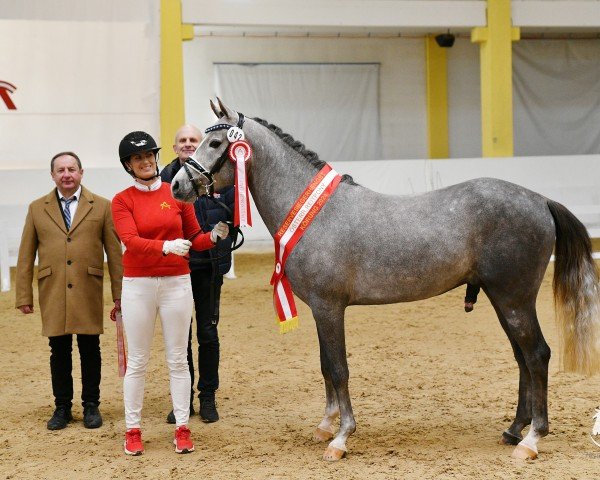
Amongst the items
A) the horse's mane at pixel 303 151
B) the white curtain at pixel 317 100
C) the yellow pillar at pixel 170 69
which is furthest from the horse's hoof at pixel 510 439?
the white curtain at pixel 317 100

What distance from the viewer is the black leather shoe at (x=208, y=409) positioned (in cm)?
440

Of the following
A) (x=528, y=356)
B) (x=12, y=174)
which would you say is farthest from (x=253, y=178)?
(x=12, y=174)

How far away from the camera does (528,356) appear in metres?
3.66

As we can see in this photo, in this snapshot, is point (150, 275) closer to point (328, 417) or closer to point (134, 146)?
point (134, 146)

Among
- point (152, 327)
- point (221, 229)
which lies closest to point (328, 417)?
point (152, 327)

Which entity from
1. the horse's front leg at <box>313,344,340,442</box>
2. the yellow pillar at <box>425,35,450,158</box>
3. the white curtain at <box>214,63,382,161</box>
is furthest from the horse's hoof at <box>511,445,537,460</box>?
the yellow pillar at <box>425,35,450,158</box>

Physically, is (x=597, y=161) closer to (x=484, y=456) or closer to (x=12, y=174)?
(x=12, y=174)

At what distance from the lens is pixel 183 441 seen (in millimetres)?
3799

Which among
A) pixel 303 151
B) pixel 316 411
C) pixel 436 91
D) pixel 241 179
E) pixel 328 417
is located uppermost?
pixel 436 91

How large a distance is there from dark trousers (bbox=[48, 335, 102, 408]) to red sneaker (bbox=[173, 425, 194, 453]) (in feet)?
2.75

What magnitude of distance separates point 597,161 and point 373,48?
603 centimetres

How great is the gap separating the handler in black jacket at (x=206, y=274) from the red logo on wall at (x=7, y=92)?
746 centimetres

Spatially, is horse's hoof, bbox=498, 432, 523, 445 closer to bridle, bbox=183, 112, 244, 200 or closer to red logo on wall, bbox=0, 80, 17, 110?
bridle, bbox=183, 112, 244, 200

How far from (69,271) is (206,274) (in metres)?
0.79
